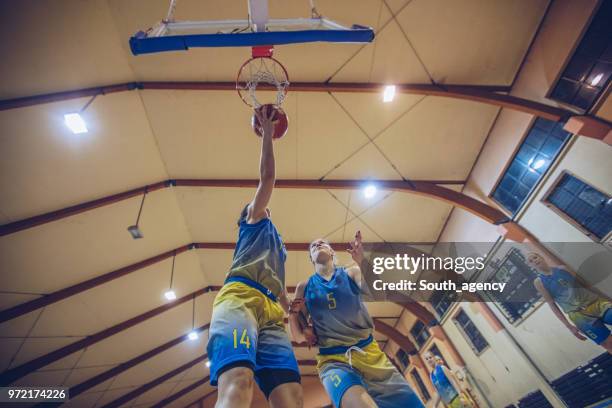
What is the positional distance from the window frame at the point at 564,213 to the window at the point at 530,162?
310mm

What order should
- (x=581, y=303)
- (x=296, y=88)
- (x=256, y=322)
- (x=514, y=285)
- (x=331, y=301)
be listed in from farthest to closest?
1. (x=514, y=285)
2. (x=296, y=88)
3. (x=581, y=303)
4. (x=331, y=301)
5. (x=256, y=322)

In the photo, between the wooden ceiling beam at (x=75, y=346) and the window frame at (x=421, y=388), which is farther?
the window frame at (x=421, y=388)

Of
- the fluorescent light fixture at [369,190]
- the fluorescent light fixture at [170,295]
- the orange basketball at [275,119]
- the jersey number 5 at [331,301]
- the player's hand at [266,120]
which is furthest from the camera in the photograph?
the fluorescent light fixture at [170,295]

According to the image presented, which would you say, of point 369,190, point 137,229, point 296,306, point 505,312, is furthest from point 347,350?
point 505,312

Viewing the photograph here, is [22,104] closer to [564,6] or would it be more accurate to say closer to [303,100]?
[303,100]

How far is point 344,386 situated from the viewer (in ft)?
6.64

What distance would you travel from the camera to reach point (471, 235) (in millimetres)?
7508

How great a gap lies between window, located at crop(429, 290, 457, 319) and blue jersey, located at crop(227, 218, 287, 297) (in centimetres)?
849

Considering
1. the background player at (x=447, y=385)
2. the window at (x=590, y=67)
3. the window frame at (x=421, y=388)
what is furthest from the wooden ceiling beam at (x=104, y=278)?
the window frame at (x=421, y=388)

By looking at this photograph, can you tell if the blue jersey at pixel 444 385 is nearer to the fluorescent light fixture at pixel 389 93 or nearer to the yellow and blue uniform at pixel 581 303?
the yellow and blue uniform at pixel 581 303

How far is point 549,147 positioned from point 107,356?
44.9 feet

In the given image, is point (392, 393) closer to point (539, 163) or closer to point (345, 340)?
point (345, 340)

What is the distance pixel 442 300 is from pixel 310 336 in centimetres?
855

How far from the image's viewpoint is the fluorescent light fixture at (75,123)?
4.64m
